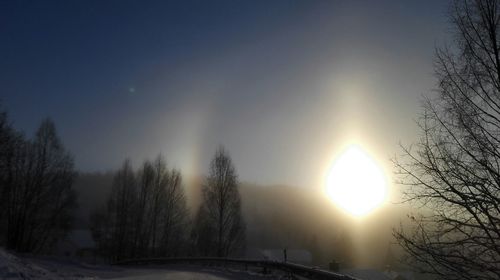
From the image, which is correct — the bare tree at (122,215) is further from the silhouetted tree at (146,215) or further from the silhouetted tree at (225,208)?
the silhouetted tree at (225,208)

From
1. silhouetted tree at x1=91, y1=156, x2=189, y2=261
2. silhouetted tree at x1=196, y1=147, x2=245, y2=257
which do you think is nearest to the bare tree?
silhouetted tree at x1=91, y1=156, x2=189, y2=261

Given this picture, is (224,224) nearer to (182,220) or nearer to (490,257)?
(182,220)

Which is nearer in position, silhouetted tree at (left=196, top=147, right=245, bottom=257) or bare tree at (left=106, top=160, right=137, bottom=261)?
silhouetted tree at (left=196, top=147, right=245, bottom=257)

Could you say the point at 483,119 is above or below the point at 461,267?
above

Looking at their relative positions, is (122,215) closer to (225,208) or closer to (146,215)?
(146,215)

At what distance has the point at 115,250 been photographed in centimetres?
6372

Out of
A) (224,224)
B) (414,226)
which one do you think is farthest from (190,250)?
(414,226)

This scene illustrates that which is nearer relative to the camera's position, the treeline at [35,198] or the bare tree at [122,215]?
the treeline at [35,198]

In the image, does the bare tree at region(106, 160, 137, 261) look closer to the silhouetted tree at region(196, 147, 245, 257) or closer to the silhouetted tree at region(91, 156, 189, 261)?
the silhouetted tree at region(91, 156, 189, 261)

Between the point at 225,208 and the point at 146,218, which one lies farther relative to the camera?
the point at 146,218

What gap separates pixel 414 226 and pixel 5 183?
43408 mm

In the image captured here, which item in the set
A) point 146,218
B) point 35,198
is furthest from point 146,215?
point 35,198

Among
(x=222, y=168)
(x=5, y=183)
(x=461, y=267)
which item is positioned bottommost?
(x=461, y=267)

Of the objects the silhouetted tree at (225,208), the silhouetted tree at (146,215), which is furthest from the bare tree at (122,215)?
the silhouetted tree at (225,208)
